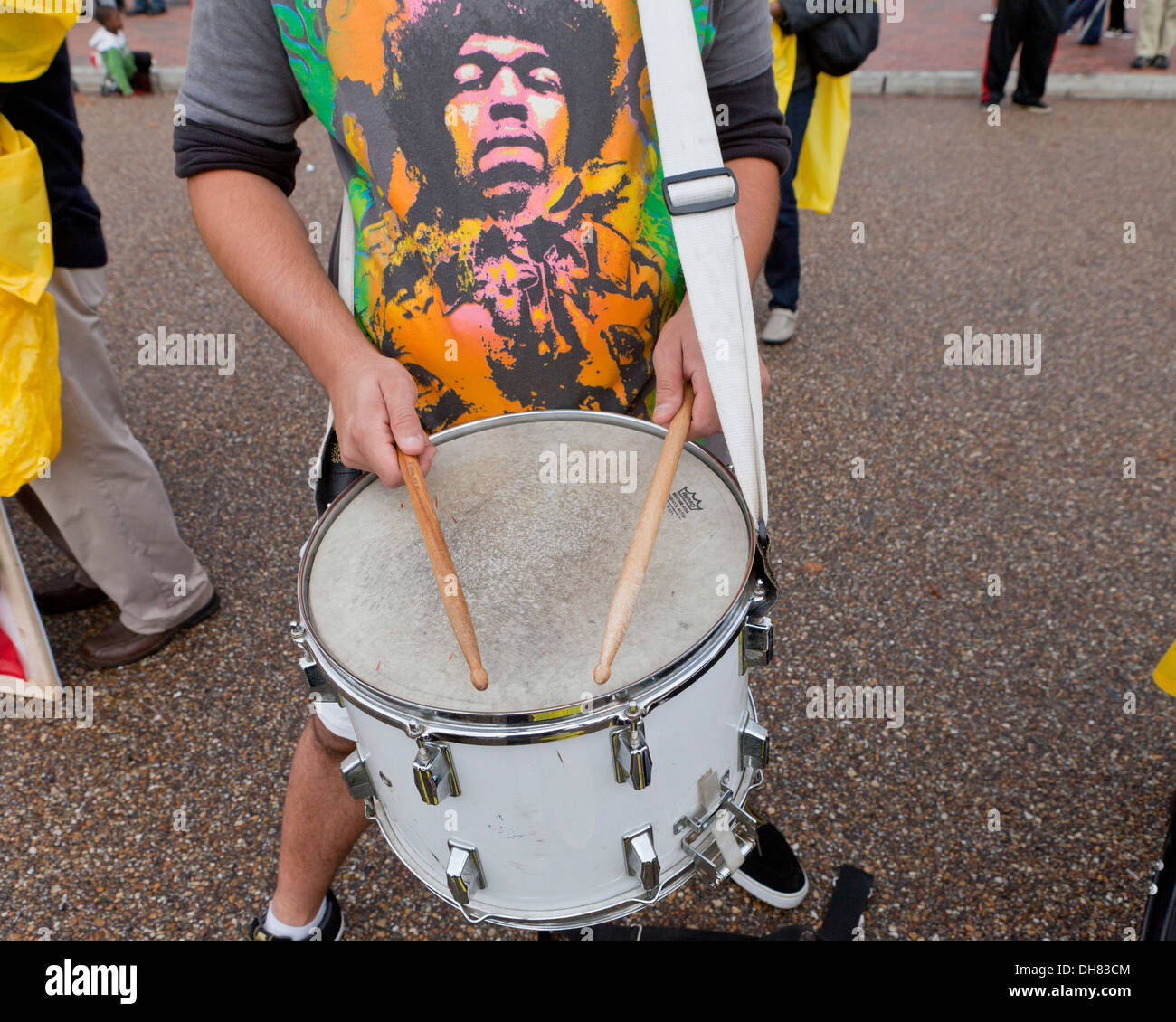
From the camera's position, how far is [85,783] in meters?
2.45

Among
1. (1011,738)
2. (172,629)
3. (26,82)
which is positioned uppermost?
(26,82)

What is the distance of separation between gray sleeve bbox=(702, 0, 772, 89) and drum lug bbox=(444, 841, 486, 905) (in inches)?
50.7

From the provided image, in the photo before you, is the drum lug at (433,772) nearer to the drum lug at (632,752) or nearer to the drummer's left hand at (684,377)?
the drum lug at (632,752)

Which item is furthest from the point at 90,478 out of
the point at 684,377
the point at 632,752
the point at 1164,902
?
the point at 1164,902

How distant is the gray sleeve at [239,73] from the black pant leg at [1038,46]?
6.80m

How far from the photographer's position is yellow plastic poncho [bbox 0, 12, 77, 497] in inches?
77.8

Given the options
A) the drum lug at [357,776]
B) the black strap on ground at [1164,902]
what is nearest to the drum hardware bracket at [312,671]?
the drum lug at [357,776]

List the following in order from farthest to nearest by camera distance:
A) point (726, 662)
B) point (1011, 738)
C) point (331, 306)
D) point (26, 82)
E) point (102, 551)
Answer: point (102, 551), point (1011, 738), point (26, 82), point (331, 306), point (726, 662)

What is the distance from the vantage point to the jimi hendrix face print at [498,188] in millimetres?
1326

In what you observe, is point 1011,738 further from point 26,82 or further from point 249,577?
point 26,82

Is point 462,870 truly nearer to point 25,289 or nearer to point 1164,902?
point 1164,902

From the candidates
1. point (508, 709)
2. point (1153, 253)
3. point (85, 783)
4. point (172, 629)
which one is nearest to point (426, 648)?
point (508, 709)

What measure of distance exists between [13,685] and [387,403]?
1.95m

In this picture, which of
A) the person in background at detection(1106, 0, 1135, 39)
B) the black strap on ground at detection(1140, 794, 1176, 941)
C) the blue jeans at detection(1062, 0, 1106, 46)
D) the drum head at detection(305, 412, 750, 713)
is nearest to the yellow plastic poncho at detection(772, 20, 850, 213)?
the drum head at detection(305, 412, 750, 713)
